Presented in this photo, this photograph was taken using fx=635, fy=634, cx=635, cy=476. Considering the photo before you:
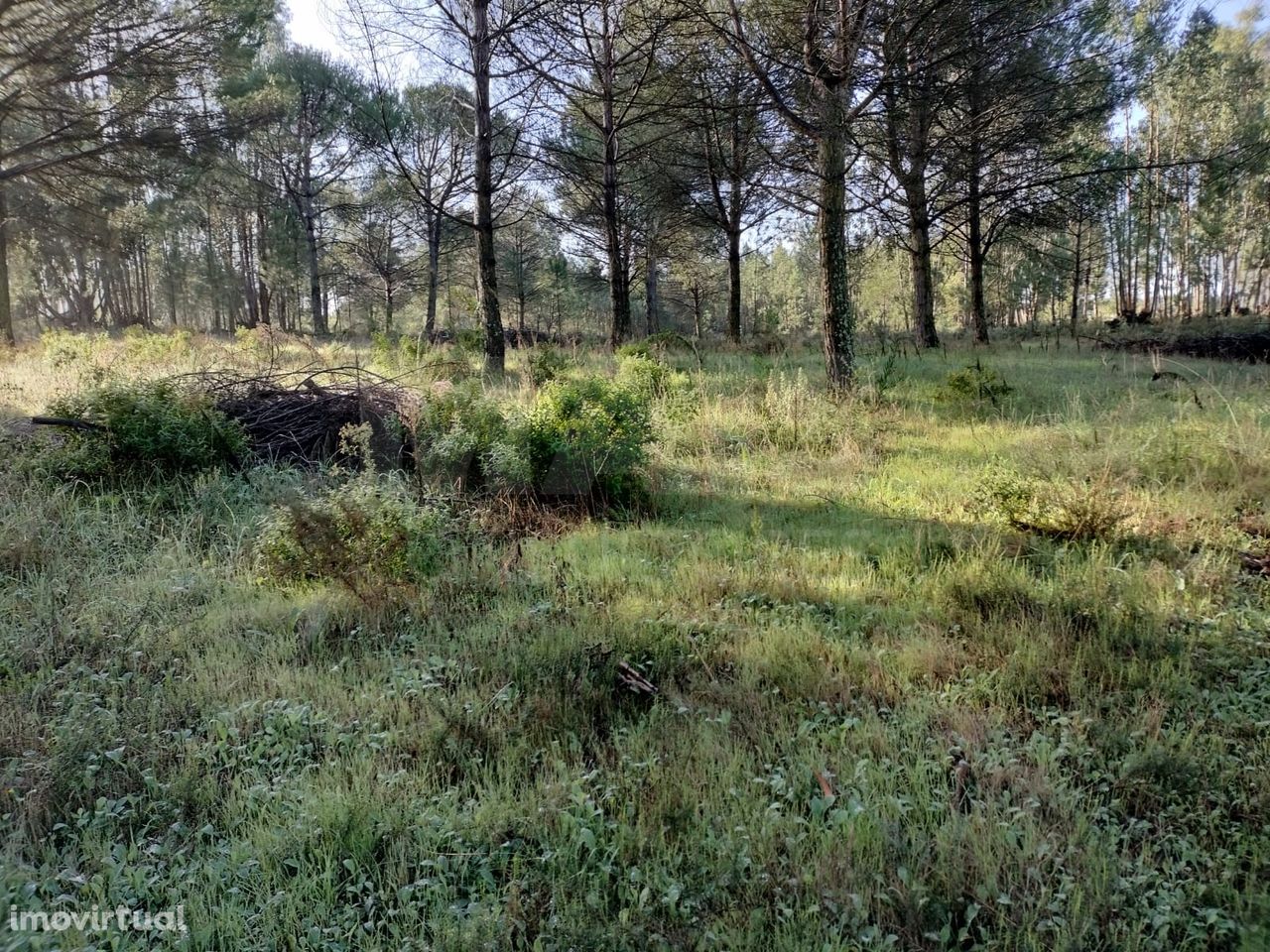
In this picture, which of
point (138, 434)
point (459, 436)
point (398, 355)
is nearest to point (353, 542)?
point (459, 436)

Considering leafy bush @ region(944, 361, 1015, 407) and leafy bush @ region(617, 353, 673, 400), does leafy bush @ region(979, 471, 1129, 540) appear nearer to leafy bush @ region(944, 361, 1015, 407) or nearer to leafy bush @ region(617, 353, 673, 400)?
leafy bush @ region(944, 361, 1015, 407)

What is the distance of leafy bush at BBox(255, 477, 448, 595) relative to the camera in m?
3.46

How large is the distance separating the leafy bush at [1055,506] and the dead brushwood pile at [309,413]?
4552mm

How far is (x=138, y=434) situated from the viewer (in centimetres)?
503

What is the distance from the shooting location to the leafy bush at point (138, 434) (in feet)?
16.4

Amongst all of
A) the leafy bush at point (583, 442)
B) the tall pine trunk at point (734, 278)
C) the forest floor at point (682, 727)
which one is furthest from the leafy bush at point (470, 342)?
the forest floor at point (682, 727)

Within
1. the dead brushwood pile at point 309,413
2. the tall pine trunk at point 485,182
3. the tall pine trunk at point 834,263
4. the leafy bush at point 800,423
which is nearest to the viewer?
the dead brushwood pile at point 309,413

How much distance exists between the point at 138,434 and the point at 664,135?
1157 centimetres

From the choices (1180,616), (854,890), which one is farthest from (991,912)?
(1180,616)

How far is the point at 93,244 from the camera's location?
51.9ft

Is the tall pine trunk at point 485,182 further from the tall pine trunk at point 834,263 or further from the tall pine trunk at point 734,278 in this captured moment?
the tall pine trunk at point 734,278

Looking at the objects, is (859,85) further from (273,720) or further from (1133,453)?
(273,720)

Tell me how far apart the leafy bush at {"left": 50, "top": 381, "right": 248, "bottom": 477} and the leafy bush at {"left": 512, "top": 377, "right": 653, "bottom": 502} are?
268cm

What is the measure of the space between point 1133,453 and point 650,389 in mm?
4819
